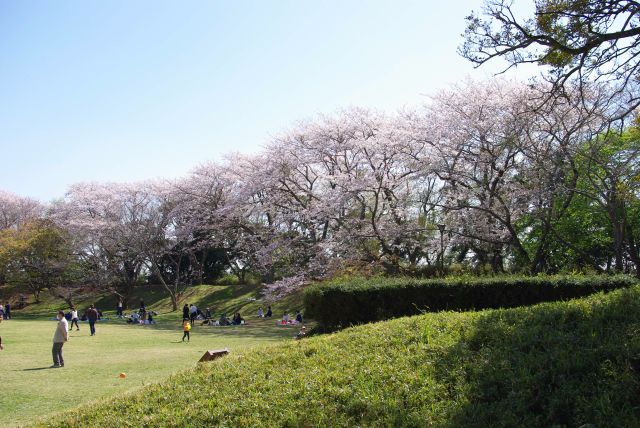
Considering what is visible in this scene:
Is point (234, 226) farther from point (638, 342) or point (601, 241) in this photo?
point (638, 342)

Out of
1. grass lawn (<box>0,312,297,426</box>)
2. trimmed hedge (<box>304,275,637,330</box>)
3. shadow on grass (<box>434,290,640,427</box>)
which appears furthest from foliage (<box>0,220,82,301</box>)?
shadow on grass (<box>434,290,640,427</box>)

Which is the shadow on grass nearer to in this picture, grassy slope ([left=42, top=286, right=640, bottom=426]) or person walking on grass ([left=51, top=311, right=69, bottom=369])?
grassy slope ([left=42, top=286, right=640, bottom=426])

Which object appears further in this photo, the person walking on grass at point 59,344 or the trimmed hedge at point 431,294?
the person walking on grass at point 59,344

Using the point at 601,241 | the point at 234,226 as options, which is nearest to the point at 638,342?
the point at 601,241

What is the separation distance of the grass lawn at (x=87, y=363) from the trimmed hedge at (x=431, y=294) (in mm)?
2298

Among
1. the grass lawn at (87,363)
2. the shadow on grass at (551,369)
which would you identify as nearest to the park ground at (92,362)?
the grass lawn at (87,363)

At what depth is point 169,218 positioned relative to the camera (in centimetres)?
3872

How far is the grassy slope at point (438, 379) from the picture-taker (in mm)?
4340

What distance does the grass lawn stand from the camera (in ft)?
27.7

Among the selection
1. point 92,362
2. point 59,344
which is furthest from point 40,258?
point 59,344

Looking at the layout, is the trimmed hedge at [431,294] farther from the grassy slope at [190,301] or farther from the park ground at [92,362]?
the grassy slope at [190,301]

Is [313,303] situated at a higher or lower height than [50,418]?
higher

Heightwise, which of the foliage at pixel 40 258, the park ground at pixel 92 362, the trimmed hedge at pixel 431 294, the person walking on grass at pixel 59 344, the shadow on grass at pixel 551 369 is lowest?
the park ground at pixel 92 362

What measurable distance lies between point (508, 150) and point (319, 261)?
32.3 ft
